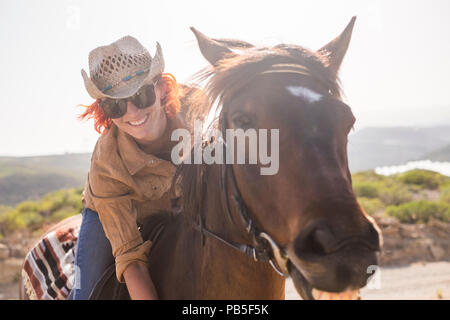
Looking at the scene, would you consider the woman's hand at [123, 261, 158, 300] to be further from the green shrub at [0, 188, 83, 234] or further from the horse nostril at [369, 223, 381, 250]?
the green shrub at [0, 188, 83, 234]

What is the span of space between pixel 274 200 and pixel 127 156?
130cm

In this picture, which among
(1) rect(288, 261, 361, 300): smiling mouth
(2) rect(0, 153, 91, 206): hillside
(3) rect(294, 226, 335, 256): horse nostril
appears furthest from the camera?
(2) rect(0, 153, 91, 206): hillside

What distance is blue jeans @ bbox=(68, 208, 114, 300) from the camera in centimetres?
287

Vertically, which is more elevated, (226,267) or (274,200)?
(274,200)

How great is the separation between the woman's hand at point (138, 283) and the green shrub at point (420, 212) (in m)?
10.5

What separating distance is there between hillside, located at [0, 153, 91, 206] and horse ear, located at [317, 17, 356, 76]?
23166mm

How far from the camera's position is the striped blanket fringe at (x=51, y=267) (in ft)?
11.4

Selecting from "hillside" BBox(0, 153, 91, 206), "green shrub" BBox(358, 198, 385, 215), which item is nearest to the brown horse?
"green shrub" BBox(358, 198, 385, 215)

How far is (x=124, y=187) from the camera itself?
269cm

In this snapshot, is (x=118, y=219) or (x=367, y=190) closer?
(x=118, y=219)

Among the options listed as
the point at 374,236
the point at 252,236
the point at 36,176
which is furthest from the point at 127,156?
the point at 36,176

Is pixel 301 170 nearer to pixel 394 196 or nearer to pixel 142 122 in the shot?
pixel 142 122

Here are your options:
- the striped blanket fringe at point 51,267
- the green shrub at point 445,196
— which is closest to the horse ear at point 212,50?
the striped blanket fringe at point 51,267

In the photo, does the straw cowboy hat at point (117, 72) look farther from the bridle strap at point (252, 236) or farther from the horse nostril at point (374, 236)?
the horse nostril at point (374, 236)
